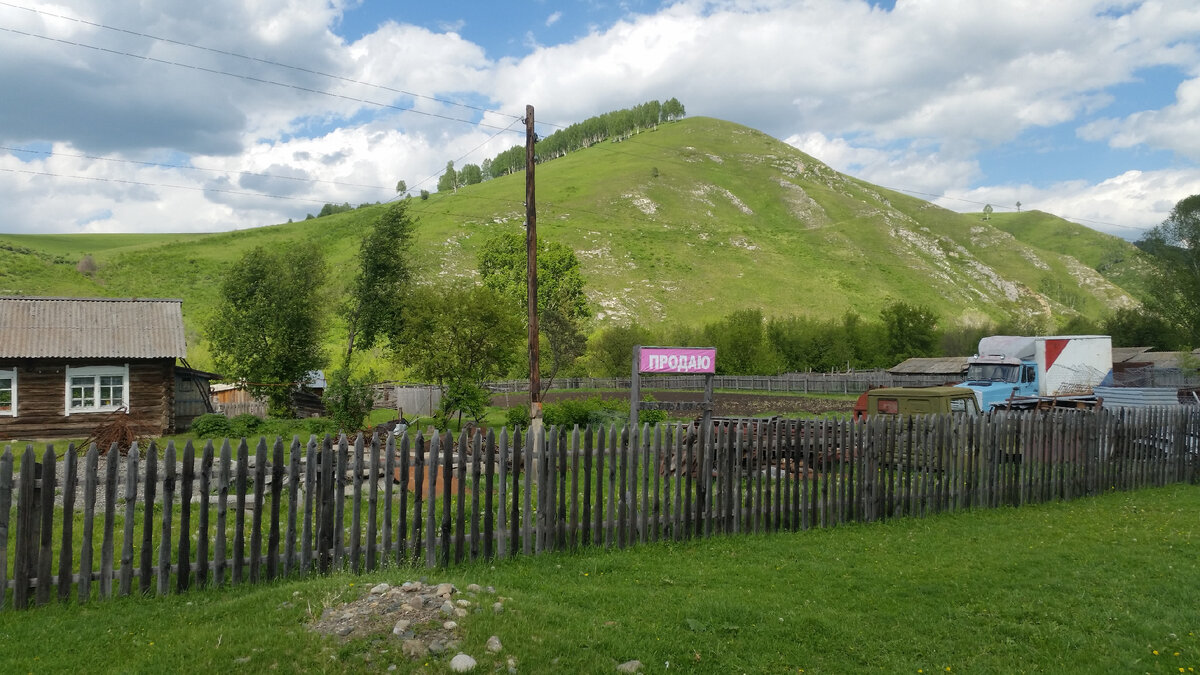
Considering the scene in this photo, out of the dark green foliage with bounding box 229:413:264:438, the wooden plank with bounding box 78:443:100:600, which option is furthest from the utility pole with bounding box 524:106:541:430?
the dark green foliage with bounding box 229:413:264:438

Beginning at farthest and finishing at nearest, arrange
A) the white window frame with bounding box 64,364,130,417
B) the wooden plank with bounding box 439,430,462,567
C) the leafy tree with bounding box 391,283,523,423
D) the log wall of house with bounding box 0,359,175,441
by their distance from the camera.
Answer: the leafy tree with bounding box 391,283,523,423
the white window frame with bounding box 64,364,130,417
the log wall of house with bounding box 0,359,175,441
the wooden plank with bounding box 439,430,462,567

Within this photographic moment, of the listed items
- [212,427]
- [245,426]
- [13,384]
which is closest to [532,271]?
[245,426]

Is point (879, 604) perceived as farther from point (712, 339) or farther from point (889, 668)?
point (712, 339)

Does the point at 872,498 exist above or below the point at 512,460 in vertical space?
below

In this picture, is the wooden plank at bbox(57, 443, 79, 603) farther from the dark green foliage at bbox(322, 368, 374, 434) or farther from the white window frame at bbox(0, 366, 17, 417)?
the white window frame at bbox(0, 366, 17, 417)

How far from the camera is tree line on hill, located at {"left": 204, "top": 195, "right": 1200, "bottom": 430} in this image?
26672 mm

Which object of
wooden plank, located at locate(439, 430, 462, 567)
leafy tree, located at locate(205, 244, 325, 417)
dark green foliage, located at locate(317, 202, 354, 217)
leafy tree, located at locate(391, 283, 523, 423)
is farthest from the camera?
dark green foliage, located at locate(317, 202, 354, 217)

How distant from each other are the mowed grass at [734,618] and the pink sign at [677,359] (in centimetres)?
390

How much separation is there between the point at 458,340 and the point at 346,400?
4485 mm

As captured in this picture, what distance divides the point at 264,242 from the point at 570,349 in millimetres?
76734

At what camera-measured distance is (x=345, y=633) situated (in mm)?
5039

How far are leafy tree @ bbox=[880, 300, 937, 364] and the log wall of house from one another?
6621cm

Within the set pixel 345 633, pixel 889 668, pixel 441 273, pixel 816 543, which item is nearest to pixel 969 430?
pixel 816 543

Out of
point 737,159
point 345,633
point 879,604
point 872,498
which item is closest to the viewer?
point 345,633
